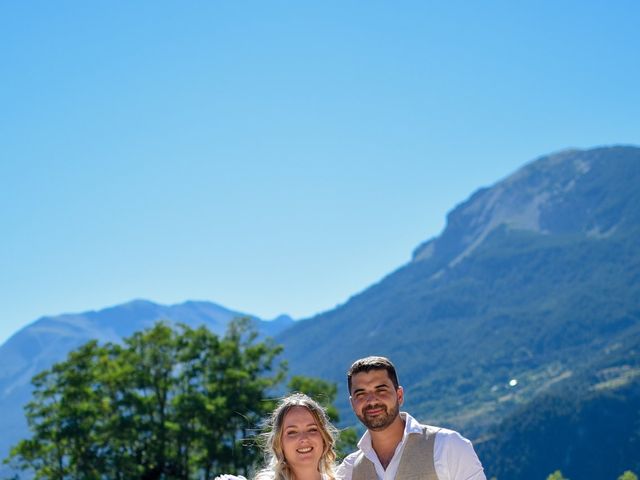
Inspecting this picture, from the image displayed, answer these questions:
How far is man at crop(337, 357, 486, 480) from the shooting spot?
567cm

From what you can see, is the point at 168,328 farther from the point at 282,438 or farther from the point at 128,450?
the point at 282,438

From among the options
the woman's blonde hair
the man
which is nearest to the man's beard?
the man

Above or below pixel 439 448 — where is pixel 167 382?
above

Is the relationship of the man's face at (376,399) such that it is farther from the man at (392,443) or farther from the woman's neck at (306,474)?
the woman's neck at (306,474)

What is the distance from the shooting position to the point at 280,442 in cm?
→ 567

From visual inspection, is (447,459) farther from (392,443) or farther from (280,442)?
(280,442)

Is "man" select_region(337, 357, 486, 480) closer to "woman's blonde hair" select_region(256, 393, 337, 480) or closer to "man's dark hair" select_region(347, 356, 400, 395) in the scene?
"man's dark hair" select_region(347, 356, 400, 395)

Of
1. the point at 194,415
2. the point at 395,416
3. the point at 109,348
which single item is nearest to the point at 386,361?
the point at 395,416

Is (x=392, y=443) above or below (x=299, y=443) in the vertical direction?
below

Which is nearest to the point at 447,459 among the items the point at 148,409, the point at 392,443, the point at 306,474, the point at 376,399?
the point at 392,443

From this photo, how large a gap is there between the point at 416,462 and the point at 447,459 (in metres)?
0.23

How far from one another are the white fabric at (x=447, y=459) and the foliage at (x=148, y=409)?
104ft

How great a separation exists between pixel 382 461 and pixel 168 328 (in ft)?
120

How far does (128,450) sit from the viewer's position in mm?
39844
